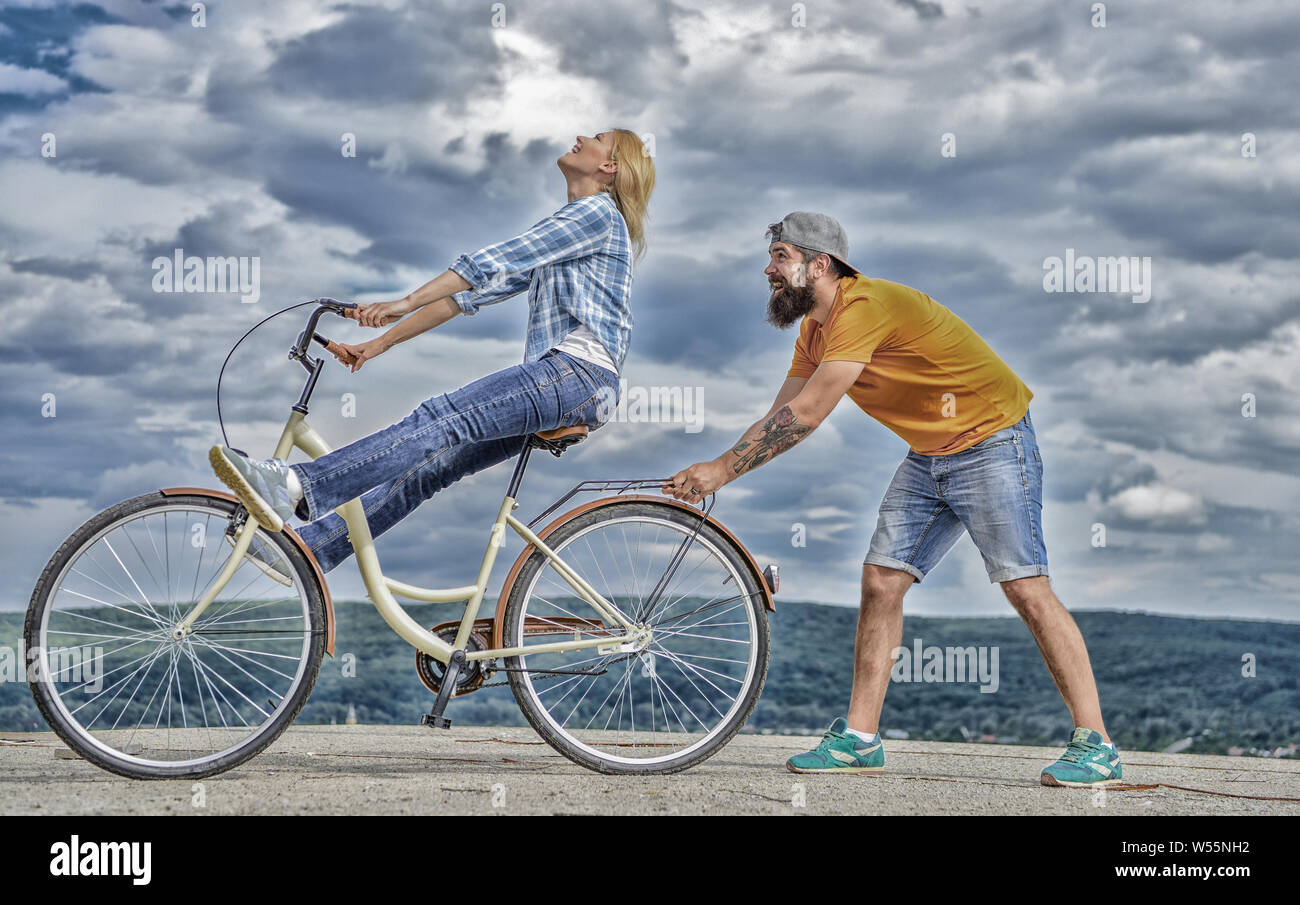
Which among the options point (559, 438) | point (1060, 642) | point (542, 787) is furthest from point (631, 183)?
point (1060, 642)

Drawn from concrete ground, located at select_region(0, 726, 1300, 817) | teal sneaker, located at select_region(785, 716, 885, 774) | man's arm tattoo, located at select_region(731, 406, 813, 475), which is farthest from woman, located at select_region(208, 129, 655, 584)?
teal sneaker, located at select_region(785, 716, 885, 774)

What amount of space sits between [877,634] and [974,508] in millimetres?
618

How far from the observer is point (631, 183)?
3.97 metres

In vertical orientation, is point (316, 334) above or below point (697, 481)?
above

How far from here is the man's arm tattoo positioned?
380cm

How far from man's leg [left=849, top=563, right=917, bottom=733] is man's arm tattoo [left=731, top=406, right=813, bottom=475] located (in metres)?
0.79

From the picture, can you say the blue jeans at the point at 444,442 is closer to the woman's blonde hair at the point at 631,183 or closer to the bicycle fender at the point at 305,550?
the bicycle fender at the point at 305,550

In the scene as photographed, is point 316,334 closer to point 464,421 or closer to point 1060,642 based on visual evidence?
point 464,421

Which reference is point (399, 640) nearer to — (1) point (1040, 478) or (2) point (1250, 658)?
(1) point (1040, 478)

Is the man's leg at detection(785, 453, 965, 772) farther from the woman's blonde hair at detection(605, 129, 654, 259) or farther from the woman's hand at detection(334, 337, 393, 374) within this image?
the woman's hand at detection(334, 337, 393, 374)

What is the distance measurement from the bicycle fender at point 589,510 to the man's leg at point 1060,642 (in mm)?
929

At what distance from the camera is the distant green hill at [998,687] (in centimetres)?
431

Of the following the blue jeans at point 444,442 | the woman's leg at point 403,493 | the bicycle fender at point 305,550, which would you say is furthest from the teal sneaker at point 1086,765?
the bicycle fender at point 305,550

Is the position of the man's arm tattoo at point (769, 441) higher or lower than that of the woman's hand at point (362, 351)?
lower
